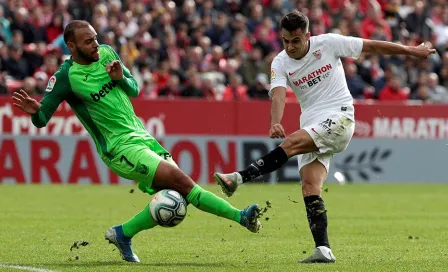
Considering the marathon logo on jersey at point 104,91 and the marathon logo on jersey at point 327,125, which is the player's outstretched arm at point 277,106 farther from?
the marathon logo on jersey at point 104,91

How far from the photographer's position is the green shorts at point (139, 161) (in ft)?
32.7

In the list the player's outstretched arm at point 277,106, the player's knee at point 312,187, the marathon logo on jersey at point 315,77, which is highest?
the marathon logo on jersey at point 315,77

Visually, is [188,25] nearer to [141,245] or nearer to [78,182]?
[78,182]

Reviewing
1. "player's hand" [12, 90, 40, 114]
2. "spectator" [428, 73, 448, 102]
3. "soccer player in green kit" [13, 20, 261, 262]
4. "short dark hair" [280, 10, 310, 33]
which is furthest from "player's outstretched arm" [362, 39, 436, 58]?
"spectator" [428, 73, 448, 102]

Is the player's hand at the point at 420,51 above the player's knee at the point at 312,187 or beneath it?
above

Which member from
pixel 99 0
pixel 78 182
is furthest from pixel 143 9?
pixel 78 182

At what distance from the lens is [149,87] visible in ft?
79.8

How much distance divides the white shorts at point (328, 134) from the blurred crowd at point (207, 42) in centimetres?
1280

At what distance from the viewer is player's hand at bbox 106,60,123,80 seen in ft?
32.9

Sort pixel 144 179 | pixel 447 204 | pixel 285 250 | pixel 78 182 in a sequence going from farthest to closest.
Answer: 1. pixel 78 182
2. pixel 447 204
3. pixel 285 250
4. pixel 144 179

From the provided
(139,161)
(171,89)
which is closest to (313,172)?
(139,161)

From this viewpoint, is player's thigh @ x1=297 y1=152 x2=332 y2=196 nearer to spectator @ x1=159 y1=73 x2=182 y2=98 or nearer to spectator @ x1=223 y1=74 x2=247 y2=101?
spectator @ x1=159 y1=73 x2=182 y2=98

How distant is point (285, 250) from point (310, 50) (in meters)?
2.32

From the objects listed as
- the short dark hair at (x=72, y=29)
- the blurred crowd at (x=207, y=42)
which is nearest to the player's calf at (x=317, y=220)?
the short dark hair at (x=72, y=29)
